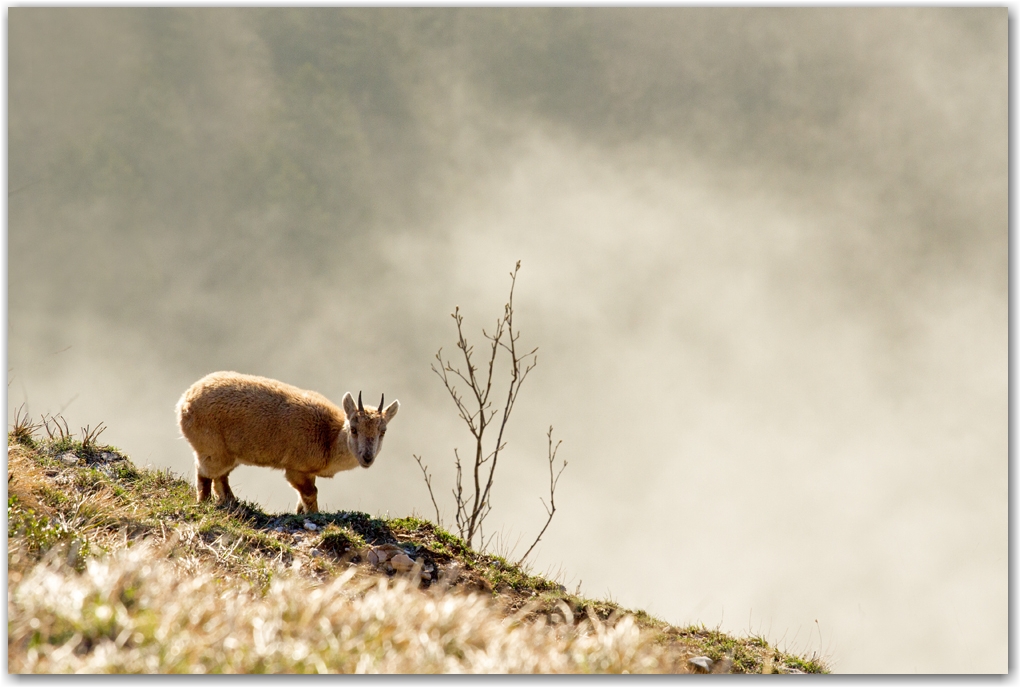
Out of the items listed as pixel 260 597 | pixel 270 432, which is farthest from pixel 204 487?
pixel 260 597

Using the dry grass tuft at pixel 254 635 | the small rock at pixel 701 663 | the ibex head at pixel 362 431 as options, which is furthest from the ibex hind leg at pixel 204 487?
the small rock at pixel 701 663

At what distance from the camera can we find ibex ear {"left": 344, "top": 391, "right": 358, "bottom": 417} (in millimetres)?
11477

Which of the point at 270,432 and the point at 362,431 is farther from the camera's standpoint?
the point at 362,431

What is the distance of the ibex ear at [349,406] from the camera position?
11.5m

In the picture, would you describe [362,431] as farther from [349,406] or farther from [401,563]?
[401,563]

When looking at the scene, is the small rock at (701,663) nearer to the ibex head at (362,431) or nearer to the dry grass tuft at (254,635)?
the dry grass tuft at (254,635)

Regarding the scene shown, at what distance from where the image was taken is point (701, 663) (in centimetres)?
782

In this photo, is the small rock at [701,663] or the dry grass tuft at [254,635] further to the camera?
the small rock at [701,663]

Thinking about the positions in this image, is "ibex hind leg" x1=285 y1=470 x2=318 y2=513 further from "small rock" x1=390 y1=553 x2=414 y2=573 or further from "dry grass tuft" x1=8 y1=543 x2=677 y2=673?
"dry grass tuft" x1=8 y1=543 x2=677 y2=673

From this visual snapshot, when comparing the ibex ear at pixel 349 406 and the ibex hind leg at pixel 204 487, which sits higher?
the ibex ear at pixel 349 406

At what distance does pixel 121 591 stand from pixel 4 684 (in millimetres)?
789

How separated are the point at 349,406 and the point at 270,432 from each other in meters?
1.17

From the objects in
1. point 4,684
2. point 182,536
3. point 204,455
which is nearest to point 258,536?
point 182,536

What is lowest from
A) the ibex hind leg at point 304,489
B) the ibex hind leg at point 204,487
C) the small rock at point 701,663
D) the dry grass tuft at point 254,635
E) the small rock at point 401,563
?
the dry grass tuft at point 254,635
